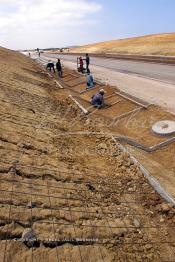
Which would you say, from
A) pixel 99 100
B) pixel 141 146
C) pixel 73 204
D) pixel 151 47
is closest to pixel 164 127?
pixel 141 146

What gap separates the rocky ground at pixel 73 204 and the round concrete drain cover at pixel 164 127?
1.96 m

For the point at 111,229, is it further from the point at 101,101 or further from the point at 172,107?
the point at 101,101

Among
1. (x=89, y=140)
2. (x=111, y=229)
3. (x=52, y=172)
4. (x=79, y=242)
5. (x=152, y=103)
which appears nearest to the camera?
(x=79, y=242)

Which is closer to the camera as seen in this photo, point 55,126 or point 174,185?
point 174,185

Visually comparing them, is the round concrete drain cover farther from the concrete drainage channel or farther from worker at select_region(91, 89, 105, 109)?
worker at select_region(91, 89, 105, 109)

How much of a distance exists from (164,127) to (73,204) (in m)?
6.42

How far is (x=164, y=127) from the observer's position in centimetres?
1197

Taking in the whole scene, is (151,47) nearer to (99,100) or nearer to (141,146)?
(99,100)

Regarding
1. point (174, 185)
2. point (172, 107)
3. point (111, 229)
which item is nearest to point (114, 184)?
point (174, 185)

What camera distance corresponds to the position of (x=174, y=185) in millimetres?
8234

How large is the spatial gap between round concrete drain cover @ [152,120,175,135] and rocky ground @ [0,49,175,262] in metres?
1.96

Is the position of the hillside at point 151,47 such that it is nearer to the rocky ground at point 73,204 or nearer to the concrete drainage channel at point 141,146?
the concrete drainage channel at point 141,146

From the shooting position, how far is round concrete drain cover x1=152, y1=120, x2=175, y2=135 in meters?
11.5

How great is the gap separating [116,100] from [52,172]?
34.5ft
